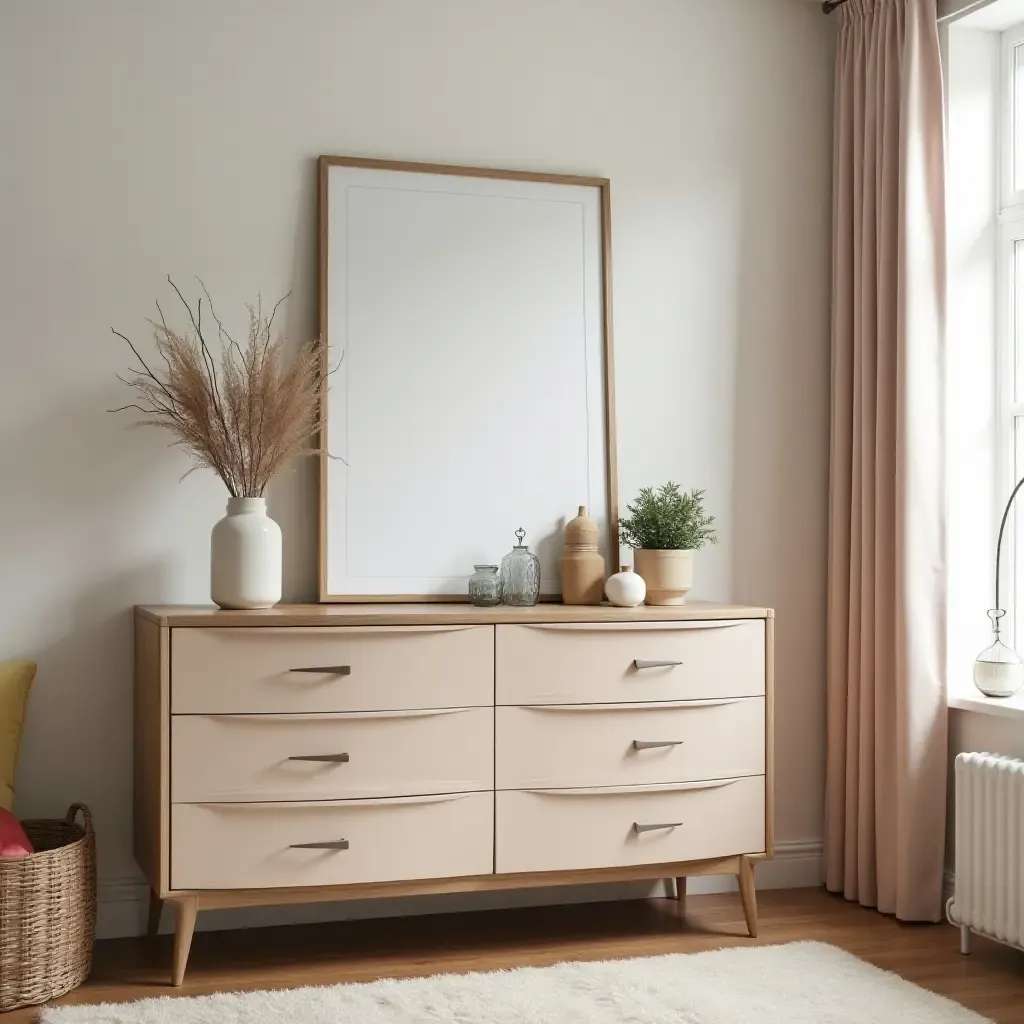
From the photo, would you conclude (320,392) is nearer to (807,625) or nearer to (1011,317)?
(807,625)

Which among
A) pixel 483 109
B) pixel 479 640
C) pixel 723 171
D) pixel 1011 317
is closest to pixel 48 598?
pixel 479 640

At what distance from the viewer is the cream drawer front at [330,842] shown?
8.63ft

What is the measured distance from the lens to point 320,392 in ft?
10.2

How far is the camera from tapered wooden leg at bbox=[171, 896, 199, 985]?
8.61ft

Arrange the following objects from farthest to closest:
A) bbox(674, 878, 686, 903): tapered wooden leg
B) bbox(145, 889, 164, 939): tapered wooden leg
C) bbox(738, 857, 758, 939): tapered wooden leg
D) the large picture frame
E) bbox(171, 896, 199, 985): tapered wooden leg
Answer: bbox(674, 878, 686, 903): tapered wooden leg → the large picture frame → bbox(738, 857, 758, 939): tapered wooden leg → bbox(145, 889, 164, 939): tapered wooden leg → bbox(171, 896, 199, 985): tapered wooden leg

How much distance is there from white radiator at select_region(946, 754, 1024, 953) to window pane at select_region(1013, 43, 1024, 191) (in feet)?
5.17

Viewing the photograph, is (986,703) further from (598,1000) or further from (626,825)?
(598,1000)

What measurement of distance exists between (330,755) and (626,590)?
0.86 meters

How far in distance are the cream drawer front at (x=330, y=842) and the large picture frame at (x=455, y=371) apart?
1.97 feet

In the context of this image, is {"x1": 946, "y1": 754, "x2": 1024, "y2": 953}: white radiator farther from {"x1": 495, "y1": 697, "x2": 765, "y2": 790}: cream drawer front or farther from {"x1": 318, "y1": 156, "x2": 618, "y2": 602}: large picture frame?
{"x1": 318, "y1": 156, "x2": 618, "y2": 602}: large picture frame

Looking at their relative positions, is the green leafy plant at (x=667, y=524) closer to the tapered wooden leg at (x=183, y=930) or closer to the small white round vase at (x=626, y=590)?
the small white round vase at (x=626, y=590)

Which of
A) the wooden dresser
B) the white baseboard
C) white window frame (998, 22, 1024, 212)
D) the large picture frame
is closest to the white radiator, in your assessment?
the wooden dresser

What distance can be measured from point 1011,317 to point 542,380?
1.31 metres

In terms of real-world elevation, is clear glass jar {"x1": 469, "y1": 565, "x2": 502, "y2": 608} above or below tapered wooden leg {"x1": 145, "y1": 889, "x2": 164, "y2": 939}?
above
